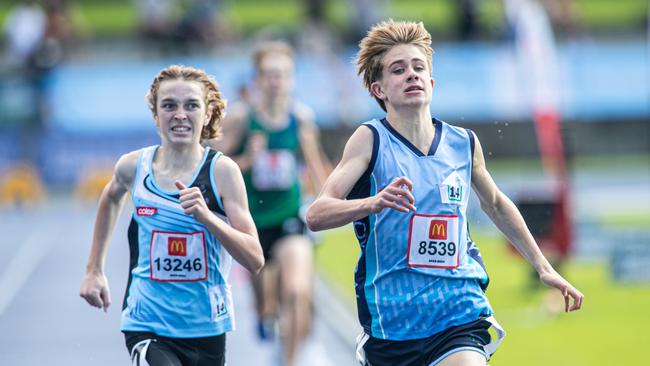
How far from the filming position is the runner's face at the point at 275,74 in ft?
29.4

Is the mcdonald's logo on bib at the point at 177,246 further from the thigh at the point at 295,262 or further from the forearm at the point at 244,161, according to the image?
the forearm at the point at 244,161

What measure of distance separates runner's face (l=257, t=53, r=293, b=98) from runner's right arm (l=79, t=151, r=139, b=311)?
301 cm

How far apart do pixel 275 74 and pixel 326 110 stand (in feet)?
54.9

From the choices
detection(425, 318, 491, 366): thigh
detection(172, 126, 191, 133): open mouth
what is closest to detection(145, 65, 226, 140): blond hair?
detection(172, 126, 191, 133): open mouth

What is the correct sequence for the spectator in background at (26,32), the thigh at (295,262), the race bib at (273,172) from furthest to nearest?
the spectator in background at (26,32) → the race bib at (273,172) → the thigh at (295,262)

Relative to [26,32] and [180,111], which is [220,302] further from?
[26,32]

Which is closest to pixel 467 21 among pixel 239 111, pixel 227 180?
pixel 239 111

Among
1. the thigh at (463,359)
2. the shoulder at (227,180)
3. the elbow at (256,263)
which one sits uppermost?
the shoulder at (227,180)

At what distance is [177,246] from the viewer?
18.8 ft

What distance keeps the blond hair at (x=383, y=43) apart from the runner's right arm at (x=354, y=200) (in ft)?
0.93

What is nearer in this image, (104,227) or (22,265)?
(104,227)

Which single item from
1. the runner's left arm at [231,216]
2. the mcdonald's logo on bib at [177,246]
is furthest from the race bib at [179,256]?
the runner's left arm at [231,216]

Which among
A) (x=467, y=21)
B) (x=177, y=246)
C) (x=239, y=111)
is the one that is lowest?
(x=177, y=246)

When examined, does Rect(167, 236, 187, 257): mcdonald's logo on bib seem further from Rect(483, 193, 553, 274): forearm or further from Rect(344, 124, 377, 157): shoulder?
Rect(483, 193, 553, 274): forearm
